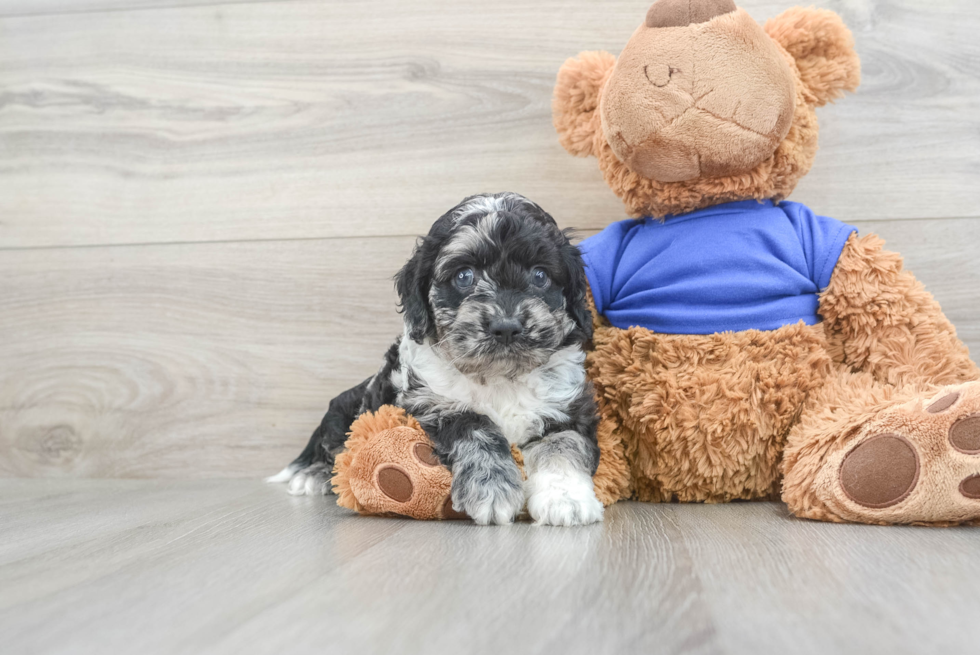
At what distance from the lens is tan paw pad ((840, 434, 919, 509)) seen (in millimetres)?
1391

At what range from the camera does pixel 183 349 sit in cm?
251

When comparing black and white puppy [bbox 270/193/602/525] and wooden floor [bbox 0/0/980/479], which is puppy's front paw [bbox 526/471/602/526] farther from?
wooden floor [bbox 0/0/980/479]

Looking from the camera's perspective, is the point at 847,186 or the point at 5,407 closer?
the point at 847,186

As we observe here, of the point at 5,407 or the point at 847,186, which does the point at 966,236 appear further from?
the point at 5,407

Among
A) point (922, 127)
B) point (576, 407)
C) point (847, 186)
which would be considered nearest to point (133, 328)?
point (576, 407)

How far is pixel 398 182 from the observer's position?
2414mm

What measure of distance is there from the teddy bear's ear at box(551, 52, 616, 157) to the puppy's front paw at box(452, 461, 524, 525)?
0.89 metres

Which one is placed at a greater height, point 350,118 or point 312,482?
point 350,118

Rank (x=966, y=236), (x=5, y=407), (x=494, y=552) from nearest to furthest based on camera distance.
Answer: (x=494, y=552) < (x=966, y=236) < (x=5, y=407)

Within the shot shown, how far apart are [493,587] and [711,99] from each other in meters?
1.15

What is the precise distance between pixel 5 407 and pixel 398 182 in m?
1.56

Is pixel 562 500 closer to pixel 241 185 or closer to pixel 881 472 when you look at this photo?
pixel 881 472

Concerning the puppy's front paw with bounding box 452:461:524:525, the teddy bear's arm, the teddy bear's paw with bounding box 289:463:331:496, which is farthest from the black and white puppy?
the teddy bear's arm

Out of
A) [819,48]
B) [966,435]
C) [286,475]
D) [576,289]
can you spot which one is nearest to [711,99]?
[819,48]
